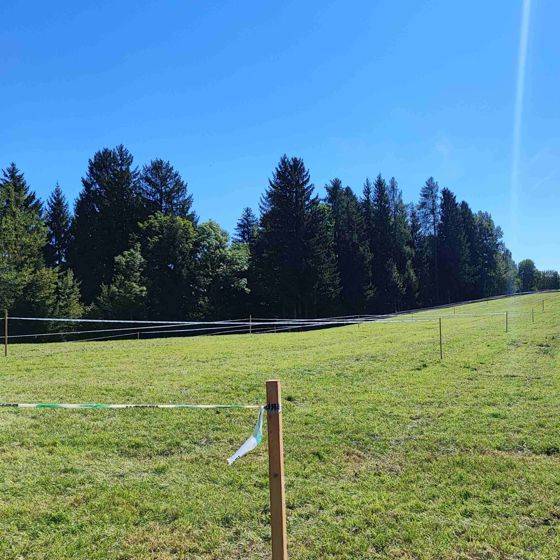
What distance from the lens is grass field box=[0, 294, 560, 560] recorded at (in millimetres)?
3553

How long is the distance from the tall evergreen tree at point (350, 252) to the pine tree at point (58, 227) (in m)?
30.8

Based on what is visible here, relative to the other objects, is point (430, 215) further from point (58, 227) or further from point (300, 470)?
point (300, 470)

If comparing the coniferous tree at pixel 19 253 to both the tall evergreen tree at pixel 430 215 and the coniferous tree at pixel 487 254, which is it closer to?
the tall evergreen tree at pixel 430 215

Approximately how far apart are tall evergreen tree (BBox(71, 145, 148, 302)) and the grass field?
4171cm

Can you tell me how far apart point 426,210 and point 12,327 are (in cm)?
6258

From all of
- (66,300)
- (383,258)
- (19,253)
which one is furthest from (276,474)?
(383,258)

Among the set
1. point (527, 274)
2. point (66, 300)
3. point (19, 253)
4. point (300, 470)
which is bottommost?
point (300, 470)

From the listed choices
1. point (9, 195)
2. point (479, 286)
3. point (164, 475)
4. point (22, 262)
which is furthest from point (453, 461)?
point (479, 286)

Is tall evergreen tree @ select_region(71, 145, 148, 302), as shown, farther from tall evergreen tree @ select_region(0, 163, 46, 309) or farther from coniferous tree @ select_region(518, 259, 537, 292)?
coniferous tree @ select_region(518, 259, 537, 292)

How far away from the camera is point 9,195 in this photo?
39.8 metres

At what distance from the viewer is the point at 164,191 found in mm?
53781

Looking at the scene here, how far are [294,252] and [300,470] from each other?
143ft

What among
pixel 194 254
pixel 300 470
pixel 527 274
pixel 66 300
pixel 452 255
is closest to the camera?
pixel 300 470

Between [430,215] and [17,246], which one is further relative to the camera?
[430,215]
